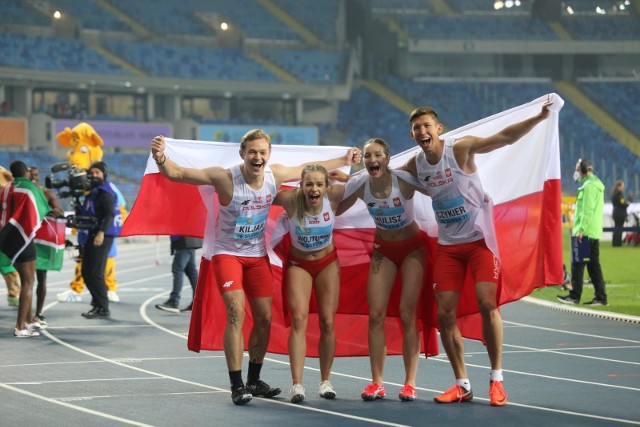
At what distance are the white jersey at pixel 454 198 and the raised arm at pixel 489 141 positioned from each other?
0.05 metres

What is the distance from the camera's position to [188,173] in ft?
27.7

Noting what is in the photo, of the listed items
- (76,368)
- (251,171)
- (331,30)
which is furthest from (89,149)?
(331,30)

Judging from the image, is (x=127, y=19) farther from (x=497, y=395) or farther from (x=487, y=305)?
(x=497, y=395)

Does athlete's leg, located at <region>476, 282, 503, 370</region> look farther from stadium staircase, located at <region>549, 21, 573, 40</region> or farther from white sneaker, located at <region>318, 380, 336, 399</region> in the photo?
stadium staircase, located at <region>549, 21, 573, 40</region>

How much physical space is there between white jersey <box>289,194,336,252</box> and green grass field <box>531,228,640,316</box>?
24.9 feet

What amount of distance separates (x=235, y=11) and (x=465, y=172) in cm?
5503

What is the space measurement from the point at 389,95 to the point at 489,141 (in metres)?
54.0

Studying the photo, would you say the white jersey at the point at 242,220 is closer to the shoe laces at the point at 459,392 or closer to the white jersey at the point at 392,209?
the white jersey at the point at 392,209

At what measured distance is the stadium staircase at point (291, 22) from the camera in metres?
63.2

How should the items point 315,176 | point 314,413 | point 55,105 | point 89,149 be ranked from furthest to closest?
point 55,105, point 89,149, point 315,176, point 314,413

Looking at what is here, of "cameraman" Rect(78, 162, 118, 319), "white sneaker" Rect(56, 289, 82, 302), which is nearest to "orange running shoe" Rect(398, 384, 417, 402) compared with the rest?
"cameraman" Rect(78, 162, 118, 319)

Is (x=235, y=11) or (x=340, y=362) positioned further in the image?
(x=235, y=11)

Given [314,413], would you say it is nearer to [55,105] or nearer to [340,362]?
[340,362]

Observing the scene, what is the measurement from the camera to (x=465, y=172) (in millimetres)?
8164
